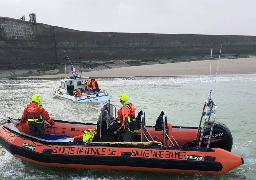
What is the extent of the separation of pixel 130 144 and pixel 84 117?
6.17 metres

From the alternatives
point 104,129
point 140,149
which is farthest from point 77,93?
point 140,149

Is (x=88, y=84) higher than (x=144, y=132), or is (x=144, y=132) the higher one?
(x=88, y=84)

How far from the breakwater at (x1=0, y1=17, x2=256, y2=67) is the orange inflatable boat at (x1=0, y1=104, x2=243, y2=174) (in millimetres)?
29974

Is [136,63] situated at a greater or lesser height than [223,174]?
greater

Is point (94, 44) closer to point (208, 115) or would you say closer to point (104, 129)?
point (104, 129)

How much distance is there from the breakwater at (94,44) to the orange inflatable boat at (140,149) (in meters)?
30.0

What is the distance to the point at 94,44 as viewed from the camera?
41.2 m

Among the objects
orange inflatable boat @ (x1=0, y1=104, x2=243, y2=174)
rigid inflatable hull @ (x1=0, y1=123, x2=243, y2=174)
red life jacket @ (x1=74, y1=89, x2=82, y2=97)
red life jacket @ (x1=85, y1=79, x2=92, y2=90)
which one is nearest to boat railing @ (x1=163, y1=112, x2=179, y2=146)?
orange inflatable boat @ (x1=0, y1=104, x2=243, y2=174)

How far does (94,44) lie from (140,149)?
35.9m

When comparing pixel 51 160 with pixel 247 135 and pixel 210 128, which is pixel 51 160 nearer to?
pixel 210 128

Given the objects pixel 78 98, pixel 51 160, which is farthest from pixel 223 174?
pixel 78 98

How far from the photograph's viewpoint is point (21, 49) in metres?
35.6

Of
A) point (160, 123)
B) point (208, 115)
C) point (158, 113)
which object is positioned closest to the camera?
point (208, 115)

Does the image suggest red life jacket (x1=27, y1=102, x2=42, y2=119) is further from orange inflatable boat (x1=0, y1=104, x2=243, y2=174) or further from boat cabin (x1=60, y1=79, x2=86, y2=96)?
boat cabin (x1=60, y1=79, x2=86, y2=96)
